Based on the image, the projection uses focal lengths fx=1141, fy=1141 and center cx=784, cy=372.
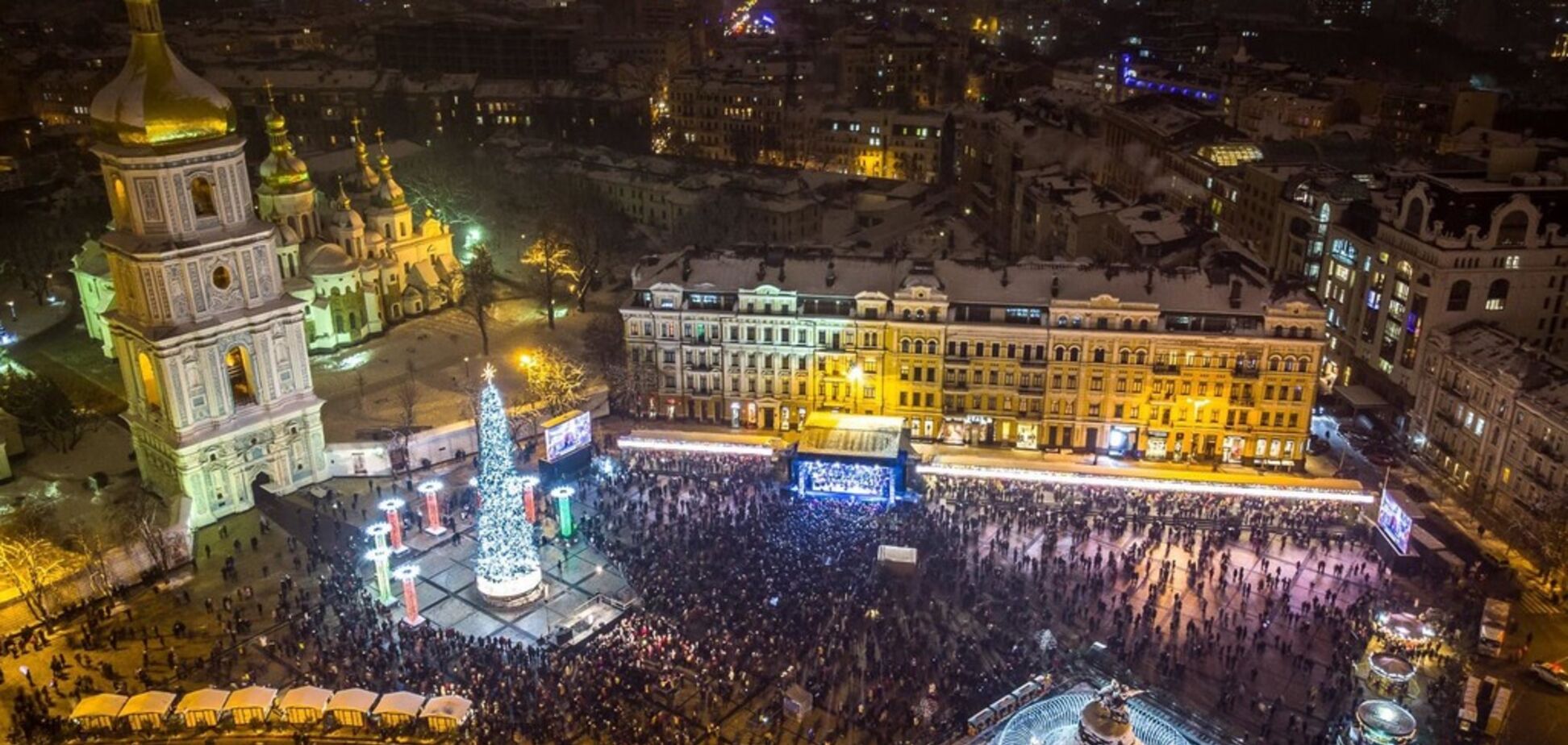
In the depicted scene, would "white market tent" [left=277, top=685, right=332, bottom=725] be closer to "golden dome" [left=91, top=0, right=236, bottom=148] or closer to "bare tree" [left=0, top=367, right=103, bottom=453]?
"golden dome" [left=91, top=0, right=236, bottom=148]

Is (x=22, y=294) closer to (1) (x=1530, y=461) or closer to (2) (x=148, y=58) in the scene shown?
(2) (x=148, y=58)

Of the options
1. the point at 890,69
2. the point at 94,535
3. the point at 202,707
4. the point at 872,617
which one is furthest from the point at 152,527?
the point at 890,69

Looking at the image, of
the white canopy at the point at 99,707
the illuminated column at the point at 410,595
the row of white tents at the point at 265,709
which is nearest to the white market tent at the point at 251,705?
the row of white tents at the point at 265,709

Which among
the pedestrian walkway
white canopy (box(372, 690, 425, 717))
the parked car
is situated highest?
white canopy (box(372, 690, 425, 717))

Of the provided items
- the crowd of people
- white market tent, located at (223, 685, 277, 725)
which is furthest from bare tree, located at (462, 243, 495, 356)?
white market tent, located at (223, 685, 277, 725)

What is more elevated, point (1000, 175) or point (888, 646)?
point (1000, 175)

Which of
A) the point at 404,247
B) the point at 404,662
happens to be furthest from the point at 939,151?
the point at 404,662

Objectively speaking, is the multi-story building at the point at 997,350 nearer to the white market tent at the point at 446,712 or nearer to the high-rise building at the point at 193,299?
the high-rise building at the point at 193,299
